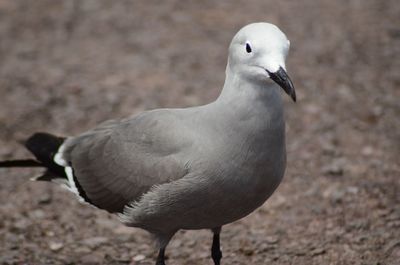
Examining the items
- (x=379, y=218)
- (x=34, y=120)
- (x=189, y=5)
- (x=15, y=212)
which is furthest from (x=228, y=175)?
(x=189, y=5)

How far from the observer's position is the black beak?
11.1 feet

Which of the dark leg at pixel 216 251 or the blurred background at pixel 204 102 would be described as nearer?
the dark leg at pixel 216 251

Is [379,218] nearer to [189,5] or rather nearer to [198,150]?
[198,150]

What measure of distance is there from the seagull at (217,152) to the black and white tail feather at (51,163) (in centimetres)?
48

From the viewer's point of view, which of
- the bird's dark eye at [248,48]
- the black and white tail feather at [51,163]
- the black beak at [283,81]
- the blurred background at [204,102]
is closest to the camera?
the black beak at [283,81]

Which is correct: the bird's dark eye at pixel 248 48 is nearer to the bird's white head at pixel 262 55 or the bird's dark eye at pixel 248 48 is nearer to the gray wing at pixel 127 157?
the bird's white head at pixel 262 55

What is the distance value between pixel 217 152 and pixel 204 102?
3.17 m

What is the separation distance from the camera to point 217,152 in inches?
146

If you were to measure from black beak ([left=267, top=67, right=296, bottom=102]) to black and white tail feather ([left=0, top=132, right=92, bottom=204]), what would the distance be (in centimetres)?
172

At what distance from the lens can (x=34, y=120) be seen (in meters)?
6.71

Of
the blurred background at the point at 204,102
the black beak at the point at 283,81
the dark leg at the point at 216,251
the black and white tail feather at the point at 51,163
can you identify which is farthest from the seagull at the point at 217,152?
the blurred background at the point at 204,102

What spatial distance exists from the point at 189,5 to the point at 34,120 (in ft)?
9.80

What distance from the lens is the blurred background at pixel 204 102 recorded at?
5.04 m

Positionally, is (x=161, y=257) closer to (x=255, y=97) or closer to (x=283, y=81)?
(x=255, y=97)
